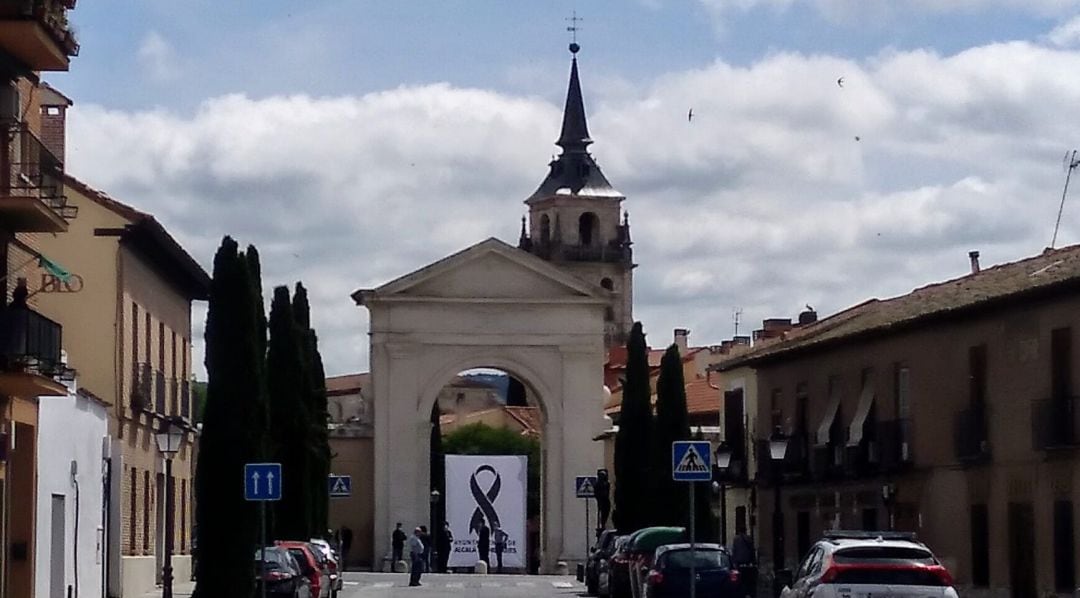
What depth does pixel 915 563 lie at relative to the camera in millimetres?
23359

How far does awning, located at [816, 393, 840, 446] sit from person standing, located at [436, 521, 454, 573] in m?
22.8

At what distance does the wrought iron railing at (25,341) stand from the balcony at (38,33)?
317cm

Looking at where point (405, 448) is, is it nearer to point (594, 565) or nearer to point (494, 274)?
point (494, 274)

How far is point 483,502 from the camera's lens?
64938 millimetres

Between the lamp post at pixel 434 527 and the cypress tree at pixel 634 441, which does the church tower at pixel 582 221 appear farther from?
the cypress tree at pixel 634 441

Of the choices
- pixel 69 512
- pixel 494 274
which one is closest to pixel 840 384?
pixel 69 512

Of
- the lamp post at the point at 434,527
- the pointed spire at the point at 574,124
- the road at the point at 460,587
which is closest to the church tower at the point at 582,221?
the pointed spire at the point at 574,124

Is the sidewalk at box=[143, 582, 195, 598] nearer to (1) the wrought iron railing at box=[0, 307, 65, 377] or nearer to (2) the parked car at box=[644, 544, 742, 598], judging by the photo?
(2) the parked car at box=[644, 544, 742, 598]

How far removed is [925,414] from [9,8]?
20.0 metres

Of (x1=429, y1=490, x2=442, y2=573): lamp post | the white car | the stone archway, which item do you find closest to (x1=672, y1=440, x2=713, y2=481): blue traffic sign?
the white car

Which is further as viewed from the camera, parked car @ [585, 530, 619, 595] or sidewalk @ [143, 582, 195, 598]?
parked car @ [585, 530, 619, 595]

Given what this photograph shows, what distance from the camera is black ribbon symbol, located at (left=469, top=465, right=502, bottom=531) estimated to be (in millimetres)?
64375

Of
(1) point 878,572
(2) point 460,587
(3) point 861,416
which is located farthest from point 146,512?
(1) point 878,572

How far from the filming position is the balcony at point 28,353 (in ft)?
83.7
